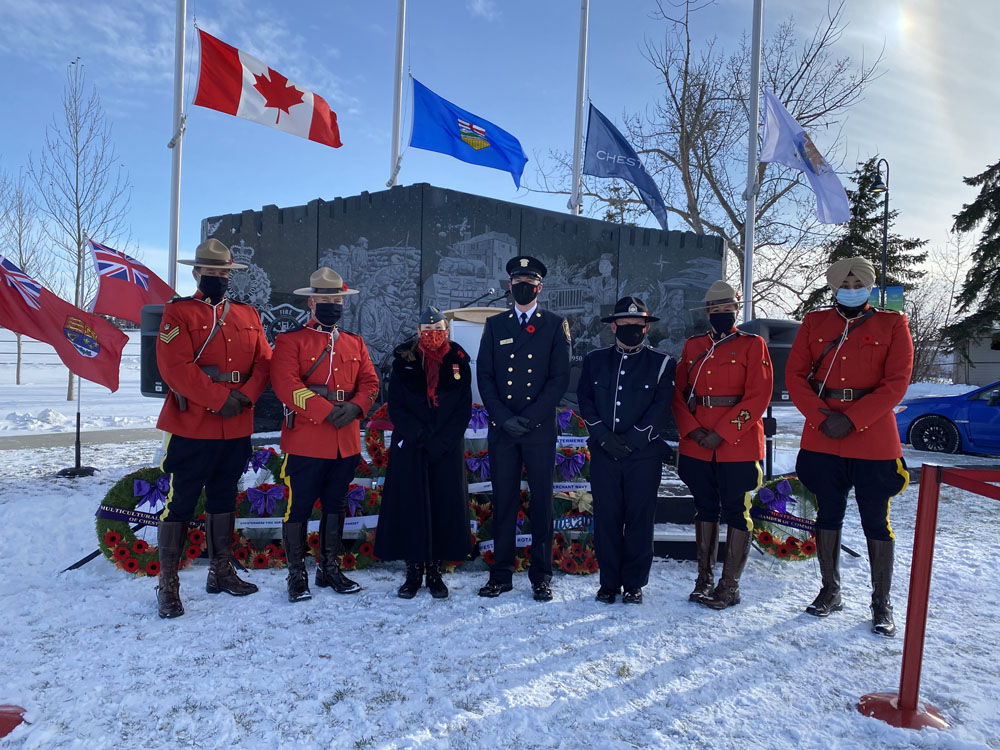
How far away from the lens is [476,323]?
6.07 metres

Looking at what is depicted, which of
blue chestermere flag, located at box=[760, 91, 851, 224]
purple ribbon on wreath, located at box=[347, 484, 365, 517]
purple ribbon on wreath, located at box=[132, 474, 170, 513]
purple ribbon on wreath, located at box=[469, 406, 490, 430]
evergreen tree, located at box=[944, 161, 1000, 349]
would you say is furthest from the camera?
evergreen tree, located at box=[944, 161, 1000, 349]

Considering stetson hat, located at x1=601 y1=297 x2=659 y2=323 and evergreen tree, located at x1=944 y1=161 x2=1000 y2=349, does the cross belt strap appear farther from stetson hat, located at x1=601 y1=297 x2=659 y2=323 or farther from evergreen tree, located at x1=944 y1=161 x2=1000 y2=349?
evergreen tree, located at x1=944 y1=161 x2=1000 y2=349

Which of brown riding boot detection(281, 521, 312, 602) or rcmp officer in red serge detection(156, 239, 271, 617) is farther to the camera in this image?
brown riding boot detection(281, 521, 312, 602)

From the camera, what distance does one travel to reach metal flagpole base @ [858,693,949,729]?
2.46 metres

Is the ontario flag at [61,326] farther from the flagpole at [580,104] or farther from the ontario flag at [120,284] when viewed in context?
A: the flagpole at [580,104]

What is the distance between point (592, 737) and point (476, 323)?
4189 mm

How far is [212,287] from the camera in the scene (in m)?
3.76

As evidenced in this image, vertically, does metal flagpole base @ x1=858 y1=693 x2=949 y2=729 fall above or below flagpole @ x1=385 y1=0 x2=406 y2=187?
below

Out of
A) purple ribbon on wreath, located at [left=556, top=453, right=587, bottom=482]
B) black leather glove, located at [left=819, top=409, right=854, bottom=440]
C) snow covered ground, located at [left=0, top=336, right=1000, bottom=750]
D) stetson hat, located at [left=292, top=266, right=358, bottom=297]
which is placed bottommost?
snow covered ground, located at [left=0, top=336, right=1000, bottom=750]

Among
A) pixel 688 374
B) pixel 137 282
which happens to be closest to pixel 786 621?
pixel 688 374

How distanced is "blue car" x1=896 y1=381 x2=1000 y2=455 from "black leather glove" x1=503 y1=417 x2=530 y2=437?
8541 mm

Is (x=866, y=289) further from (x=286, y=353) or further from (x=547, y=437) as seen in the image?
(x=286, y=353)

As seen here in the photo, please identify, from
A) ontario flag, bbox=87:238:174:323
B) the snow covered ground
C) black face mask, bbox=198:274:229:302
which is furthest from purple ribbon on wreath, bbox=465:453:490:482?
ontario flag, bbox=87:238:174:323

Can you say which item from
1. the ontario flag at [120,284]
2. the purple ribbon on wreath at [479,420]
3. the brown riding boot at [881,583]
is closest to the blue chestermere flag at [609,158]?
the purple ribbon on wreath at [479,420]
